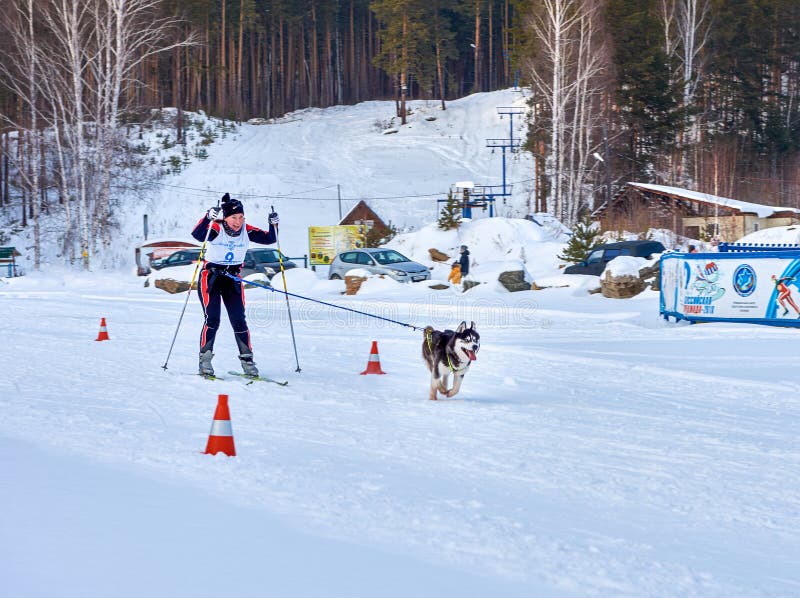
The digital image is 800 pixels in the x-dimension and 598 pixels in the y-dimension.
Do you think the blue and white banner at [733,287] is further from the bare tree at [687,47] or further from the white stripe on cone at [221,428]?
the bare tree at [687,47]

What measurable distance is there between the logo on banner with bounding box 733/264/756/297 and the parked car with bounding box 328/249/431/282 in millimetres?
13504

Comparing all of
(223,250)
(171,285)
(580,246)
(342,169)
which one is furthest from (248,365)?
(342,169)

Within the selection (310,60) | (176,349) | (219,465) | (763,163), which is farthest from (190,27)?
(219,465)

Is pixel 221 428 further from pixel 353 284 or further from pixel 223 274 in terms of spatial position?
pixel 353 284

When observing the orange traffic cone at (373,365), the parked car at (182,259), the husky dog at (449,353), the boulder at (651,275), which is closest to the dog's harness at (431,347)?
the husky dog at (449,353)

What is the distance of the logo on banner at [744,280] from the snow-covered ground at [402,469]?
1.05 m

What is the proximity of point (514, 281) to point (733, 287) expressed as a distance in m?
8.96

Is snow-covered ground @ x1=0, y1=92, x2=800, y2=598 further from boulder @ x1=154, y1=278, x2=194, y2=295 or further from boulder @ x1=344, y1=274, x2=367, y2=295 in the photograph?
boulder @ x1=154, y1=278, x2=194, y2=295

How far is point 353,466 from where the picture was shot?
6379 millimetres

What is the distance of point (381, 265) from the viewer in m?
30.8

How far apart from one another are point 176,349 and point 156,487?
325 inches

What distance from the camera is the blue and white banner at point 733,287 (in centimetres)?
1731

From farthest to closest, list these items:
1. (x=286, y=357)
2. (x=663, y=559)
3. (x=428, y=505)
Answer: (x=286, y=357)
(x=428, y=505)
(x=663, y=559)

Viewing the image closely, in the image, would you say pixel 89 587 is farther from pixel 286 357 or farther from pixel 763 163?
pixel 763 163
